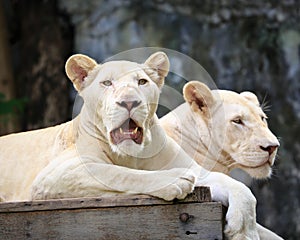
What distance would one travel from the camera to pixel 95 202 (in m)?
3.81

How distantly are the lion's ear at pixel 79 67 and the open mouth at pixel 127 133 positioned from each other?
0.40 meters

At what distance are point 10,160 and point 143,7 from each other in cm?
573

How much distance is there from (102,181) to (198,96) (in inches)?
48.6

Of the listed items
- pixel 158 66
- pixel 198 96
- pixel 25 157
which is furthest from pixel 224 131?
pixel 25 157

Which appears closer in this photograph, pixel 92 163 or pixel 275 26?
pixel 92 163

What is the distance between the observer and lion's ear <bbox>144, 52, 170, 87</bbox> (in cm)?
400

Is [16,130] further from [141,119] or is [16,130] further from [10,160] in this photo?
[141,119]

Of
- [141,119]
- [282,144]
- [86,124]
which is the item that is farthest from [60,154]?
[282,144]

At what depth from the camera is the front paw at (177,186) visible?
3670mm

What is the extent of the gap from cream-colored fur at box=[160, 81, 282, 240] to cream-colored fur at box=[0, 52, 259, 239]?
71 cm

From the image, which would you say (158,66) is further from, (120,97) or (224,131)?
(224,131)

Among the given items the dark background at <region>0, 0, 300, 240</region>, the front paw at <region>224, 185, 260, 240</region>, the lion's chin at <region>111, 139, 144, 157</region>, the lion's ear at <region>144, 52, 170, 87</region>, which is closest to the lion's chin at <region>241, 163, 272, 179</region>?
the front paw at <region>224, 185, 260, 240</region>

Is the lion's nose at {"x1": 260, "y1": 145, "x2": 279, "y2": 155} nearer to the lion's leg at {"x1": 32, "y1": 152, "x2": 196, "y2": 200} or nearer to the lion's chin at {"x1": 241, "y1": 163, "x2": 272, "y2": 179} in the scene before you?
the lion's chin at {"x1": 241, "y1": 163, "x2": 272, "y2": 179}

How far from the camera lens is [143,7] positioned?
32.5 ft
